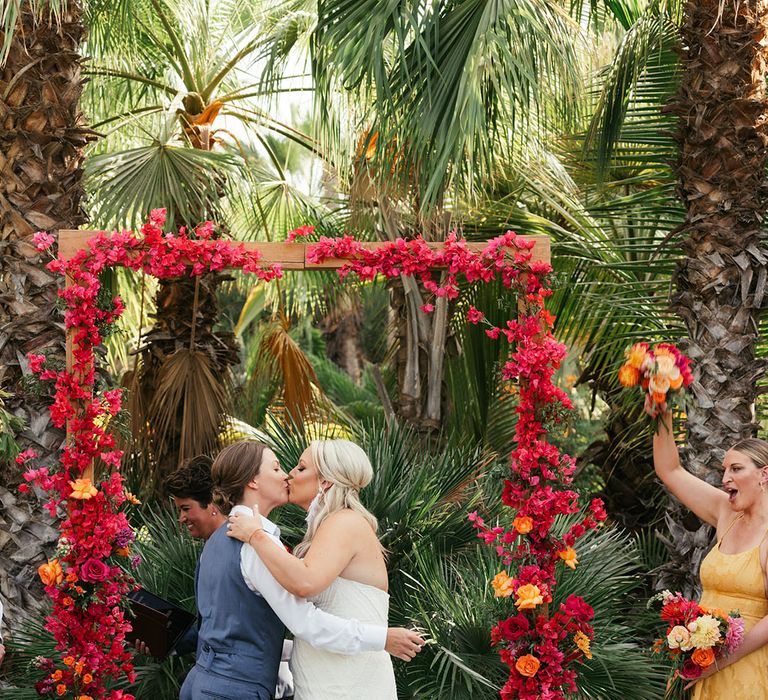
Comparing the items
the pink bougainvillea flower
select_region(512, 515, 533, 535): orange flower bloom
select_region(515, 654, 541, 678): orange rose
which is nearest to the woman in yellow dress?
select_region(515, 654, 541, 678): orange rose

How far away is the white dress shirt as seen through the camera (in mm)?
3549

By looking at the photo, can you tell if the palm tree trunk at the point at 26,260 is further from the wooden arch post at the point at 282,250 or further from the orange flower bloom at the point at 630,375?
the orange flower bloom at the point at 630,375

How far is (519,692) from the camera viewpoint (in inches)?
189

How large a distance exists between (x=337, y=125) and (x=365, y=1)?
943 millimetres

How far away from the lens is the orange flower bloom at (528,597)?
4734 mm

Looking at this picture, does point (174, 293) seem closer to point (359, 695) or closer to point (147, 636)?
point (147, 636)

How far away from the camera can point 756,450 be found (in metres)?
4.16

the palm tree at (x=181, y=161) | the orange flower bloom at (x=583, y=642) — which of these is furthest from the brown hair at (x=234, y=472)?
the palm tree at (x=181, y=161)

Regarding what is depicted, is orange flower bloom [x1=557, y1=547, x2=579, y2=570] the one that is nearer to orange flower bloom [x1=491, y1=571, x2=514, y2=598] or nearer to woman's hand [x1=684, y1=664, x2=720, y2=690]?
orange flower bloom [x1=491, y1=571, x2=514, y2=598]

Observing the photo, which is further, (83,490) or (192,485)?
(83,490)

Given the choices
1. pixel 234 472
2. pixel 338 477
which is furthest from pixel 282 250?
pixel 338 477

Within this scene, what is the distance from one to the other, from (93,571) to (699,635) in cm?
271

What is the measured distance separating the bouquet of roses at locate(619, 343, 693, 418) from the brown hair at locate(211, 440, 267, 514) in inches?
59.4

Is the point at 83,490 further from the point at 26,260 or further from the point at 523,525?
the point at 523,525
